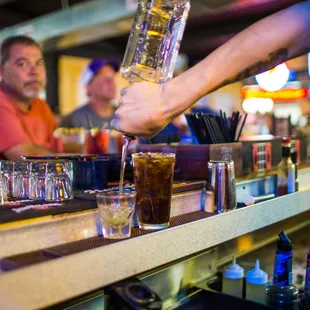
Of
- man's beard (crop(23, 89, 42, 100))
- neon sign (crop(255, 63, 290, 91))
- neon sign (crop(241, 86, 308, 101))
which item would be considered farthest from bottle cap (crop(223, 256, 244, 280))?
neon sign (crop(241, 86, 308, 101))

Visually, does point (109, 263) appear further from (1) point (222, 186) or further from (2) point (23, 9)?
(2) point (23, 9)

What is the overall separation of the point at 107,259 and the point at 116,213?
0.12 m

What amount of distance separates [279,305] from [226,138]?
2.03ft

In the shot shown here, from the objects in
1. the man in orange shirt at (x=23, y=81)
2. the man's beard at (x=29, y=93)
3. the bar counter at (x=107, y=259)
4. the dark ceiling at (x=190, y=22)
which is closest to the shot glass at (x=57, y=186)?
the bar counter at (x=107, y=259)

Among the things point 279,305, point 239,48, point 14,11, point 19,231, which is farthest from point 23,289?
point 14,11

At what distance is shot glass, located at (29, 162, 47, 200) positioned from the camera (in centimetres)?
113

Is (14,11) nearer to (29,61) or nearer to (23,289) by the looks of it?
(29,61)

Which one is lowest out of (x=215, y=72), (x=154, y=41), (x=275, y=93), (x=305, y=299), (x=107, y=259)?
(x=305, y=299)

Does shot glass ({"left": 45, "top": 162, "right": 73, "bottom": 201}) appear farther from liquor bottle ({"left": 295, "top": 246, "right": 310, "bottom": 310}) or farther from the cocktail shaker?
liquor bottle ({"left": 295, "top": 246, "right": 310, "bottom": 310})

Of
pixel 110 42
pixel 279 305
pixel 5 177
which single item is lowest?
pixel 279 305

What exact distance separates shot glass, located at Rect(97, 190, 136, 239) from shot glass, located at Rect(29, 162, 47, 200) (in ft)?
0.79

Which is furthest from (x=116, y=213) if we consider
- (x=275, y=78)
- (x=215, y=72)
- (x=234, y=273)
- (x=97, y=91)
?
(x=97, y=91)

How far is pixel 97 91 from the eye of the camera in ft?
13.1

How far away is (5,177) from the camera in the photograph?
3.95 ft
